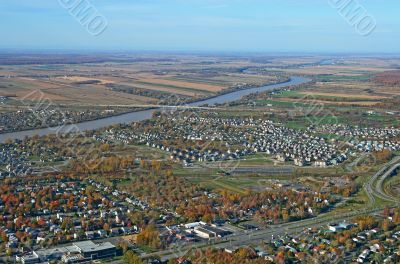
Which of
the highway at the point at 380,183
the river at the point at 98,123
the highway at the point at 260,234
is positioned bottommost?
the highway at the point at 260,234

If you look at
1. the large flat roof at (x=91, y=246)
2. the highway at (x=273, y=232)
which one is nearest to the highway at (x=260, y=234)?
the highway at (x=273, y=232)

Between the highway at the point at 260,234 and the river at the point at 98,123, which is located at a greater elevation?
the river at the point at 98,123

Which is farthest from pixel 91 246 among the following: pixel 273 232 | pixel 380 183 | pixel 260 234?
pixel 380 183

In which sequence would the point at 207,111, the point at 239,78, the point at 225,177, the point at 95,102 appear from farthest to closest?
the point at 239,78 → the point at 95,102 → the point at 207,111 → the point at 225,177

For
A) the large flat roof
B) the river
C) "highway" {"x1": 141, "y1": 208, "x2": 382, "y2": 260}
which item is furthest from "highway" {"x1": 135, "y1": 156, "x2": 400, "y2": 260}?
the river

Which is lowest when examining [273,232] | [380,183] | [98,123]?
[273,232]

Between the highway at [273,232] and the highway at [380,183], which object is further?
the highway at [380,183]

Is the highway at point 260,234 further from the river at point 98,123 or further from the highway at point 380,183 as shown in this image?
the river at point 98,123

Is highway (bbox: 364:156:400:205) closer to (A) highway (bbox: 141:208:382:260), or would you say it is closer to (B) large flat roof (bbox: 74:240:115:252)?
(A) highway (bbox: 141:208:382:260)

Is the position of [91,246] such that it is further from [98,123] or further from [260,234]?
[98,123]

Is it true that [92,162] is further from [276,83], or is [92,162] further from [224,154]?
[276,83]

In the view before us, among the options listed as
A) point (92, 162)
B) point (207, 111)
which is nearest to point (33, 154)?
point (92, 162)
